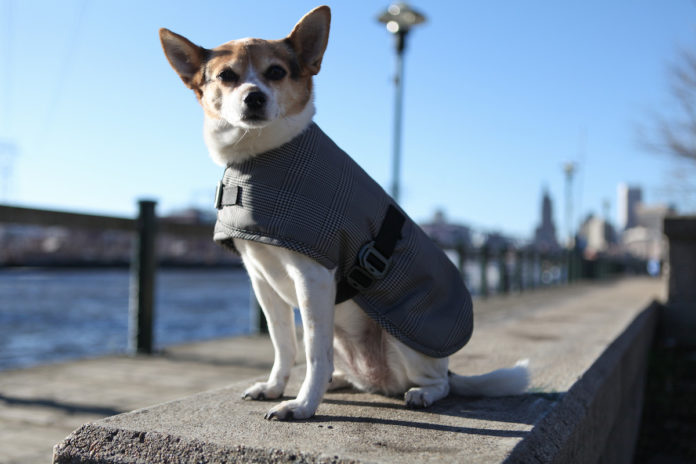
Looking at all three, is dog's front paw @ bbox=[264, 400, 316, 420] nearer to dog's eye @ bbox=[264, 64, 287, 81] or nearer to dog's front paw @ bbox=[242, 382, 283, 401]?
dog's front paw @ bbox=[242, 382, 283, 401]

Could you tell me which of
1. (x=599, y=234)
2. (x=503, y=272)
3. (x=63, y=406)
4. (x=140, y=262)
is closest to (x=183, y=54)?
(x=63, y=406)

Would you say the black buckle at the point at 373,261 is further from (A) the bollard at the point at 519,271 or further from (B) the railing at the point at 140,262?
(A) the bollard at the point at 519,271

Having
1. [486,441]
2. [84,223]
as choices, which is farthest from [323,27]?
[84,223]

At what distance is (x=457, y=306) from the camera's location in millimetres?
2104

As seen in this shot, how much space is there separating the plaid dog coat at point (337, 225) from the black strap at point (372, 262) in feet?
0.06

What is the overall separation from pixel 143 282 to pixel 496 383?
10.4 ft

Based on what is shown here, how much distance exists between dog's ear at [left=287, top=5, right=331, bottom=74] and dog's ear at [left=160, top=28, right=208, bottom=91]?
0.94ft

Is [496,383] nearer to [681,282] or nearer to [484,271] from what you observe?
[681,282]

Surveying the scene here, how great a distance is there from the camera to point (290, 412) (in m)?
1.70

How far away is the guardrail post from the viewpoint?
4.35 m

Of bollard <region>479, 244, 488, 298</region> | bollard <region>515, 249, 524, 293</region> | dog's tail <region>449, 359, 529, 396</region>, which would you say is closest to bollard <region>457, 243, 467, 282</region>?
bollard <region>479, 244, 488, 298</region>

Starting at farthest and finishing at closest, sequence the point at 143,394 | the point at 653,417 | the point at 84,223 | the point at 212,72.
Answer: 1. the point at 653,417
2. the point at 84,223
3. the point at 143,394
4. the point at 212,72

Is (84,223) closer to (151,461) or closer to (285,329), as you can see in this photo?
(285,329)

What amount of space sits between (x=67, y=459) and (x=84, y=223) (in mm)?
3053
